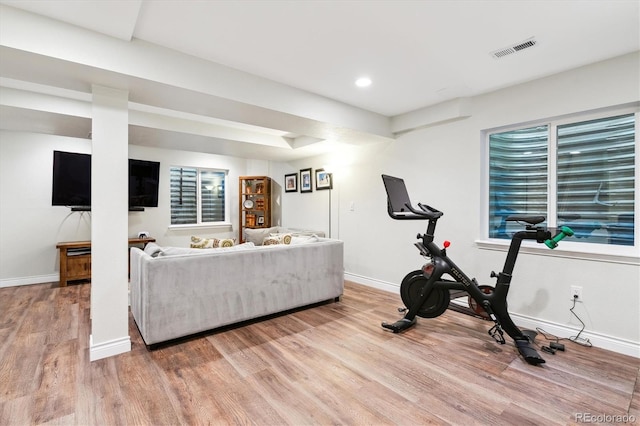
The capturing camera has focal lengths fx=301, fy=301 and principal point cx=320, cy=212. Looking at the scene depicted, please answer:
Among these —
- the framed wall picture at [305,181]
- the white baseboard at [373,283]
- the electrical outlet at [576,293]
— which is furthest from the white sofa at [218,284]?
the electrical outlet at [576,293]

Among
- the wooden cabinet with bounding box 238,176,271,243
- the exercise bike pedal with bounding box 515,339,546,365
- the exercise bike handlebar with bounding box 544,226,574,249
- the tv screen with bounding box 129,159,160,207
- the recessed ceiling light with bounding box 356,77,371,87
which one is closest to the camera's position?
the exercise bike pedal with bounding box 515,339,546,365

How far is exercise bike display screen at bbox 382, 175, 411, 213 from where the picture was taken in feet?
8.97

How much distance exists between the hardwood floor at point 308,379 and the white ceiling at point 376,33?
2354 millimetres

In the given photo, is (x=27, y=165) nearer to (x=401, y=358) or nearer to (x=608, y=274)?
(x=401, y=358)

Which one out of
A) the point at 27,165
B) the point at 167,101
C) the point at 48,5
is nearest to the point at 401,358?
the point at 167,101

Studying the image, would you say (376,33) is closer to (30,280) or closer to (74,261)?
(74,261)

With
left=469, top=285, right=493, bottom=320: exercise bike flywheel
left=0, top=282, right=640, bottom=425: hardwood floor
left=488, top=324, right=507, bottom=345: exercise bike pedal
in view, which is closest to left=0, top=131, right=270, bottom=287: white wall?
left=0, top=282, right=640, bottom=425: hardwood floor

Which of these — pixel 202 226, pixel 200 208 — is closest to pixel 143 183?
pixel 200 208

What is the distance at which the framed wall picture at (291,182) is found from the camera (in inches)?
233

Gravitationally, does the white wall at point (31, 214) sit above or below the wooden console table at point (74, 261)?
above

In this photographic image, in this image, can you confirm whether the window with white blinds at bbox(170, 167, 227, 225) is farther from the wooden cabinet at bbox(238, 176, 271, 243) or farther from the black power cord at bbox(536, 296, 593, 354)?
the black power cord at bbox(536, 296, 593, 354)

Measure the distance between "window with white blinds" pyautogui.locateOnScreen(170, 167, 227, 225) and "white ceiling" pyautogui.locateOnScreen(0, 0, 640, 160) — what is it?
373 cm

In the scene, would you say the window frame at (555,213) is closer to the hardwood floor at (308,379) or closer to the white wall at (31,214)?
the hardwood floor at (308,379)

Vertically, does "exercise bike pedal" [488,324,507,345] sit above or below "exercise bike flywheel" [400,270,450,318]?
below
